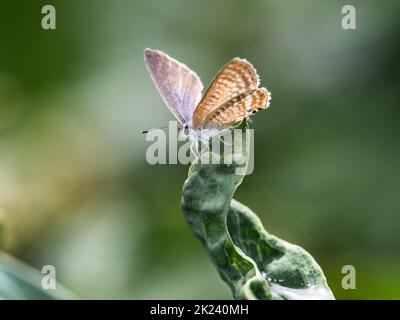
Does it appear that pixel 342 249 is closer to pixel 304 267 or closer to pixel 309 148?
pixel 309 148

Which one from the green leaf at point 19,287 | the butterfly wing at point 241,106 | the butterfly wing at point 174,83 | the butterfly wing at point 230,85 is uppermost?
the butterfly wing at point 174,83

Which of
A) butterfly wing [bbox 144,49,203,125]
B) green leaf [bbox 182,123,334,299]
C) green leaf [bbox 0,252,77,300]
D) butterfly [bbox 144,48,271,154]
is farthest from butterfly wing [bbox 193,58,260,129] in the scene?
green leaf [bbox 0,252,77,300]

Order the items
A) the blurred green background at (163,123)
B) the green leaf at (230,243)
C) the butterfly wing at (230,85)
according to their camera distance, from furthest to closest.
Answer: the blurred green background at (163,123) < the butterfly wing at (230,85) < the green leaf at (230,243)

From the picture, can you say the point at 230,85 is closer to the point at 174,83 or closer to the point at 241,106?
the point at 241,106

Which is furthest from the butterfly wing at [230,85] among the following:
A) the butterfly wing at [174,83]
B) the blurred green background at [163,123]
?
the blurred green background at [163,123]

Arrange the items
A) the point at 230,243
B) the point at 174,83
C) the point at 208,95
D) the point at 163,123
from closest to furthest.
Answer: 1. the point at 230,243
2. the point at 208,95
3. the point at 174,83
4. the point at 163,123

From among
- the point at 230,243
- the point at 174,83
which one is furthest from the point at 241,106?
the point at 230,243

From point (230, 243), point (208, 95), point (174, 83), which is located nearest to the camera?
point (230, 243)

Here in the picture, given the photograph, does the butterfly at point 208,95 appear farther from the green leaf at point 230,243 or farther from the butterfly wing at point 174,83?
the green leaf at point 230,243
